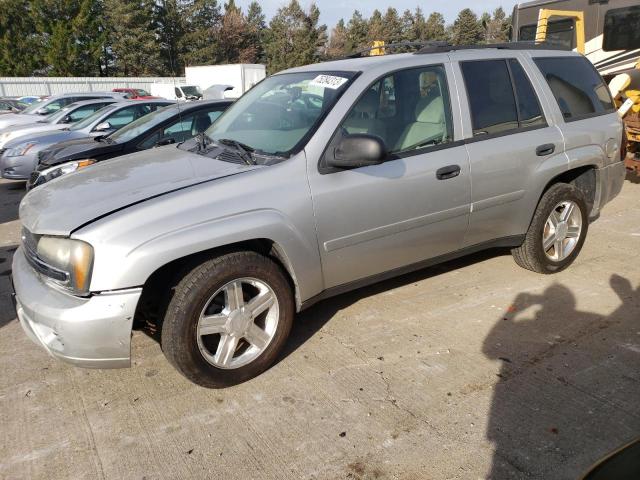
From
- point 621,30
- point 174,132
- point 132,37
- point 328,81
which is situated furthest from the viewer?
point 132,37

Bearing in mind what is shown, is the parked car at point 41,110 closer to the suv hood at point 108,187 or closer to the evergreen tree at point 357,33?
the suv hood at point 108,187

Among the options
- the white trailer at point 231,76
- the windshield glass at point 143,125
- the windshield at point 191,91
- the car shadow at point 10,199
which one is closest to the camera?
the windshield glass at point 143,125

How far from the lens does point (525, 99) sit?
13.3 feet

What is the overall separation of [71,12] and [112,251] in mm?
51544

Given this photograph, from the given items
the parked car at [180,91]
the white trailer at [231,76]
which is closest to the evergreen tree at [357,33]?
the white trailer at [231,76]

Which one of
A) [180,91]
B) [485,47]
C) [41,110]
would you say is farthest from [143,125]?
[180,91]

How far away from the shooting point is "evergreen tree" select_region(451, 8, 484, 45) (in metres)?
66.1

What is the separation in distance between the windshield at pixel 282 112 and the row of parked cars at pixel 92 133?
2287 millimetres

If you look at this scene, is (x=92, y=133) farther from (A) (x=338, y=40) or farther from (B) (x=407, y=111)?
(A) (x=338, y=40)

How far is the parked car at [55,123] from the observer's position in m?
10.5

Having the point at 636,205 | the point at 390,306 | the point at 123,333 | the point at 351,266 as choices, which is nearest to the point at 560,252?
the point at 390,306

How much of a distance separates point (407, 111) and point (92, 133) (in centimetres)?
668

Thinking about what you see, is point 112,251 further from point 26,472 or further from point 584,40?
point 584,40

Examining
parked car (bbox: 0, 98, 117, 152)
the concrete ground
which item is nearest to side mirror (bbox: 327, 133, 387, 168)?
the concrete ground
